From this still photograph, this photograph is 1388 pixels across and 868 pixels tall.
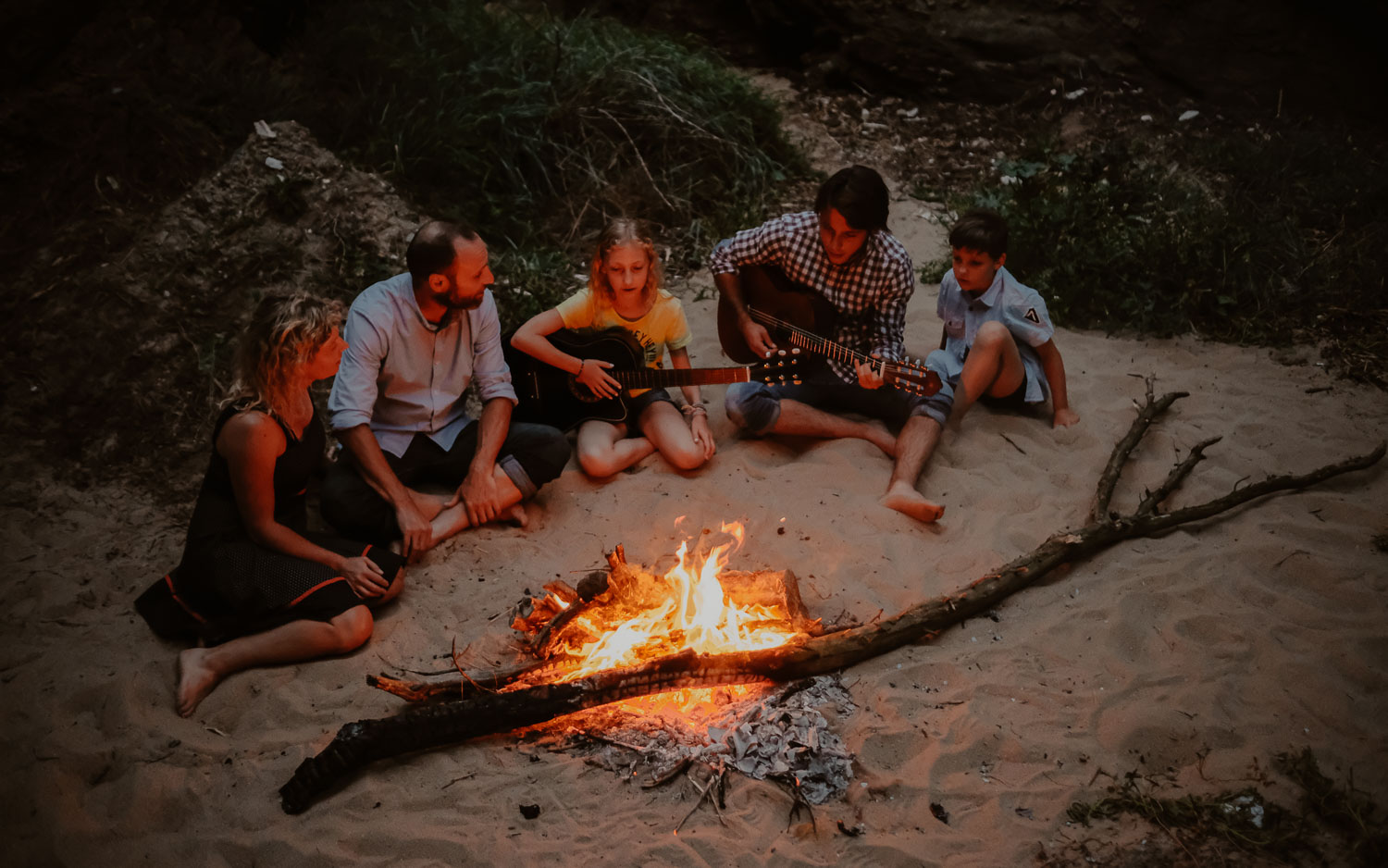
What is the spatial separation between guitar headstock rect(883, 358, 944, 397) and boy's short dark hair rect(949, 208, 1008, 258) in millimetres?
731

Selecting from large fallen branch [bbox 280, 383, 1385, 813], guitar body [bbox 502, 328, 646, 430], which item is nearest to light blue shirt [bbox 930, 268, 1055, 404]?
large fallen branch [bbox 280, 383, 1385, 813]

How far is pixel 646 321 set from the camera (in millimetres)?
4125

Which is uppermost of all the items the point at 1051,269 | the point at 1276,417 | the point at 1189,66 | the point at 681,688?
the point at 1189,66

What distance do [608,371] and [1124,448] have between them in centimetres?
237

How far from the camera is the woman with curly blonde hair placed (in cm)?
296

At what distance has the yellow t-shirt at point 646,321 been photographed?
159 inches

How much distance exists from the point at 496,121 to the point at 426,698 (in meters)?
4.75

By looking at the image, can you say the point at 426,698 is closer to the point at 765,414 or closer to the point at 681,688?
the point at 681,688

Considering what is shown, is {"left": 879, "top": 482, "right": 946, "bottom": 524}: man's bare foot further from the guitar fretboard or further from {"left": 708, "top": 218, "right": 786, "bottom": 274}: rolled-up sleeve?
{"left": 708, "top": 218, "right": 786, "bottom": 274}: rolled-up sleeve

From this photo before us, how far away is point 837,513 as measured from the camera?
3.79 meters

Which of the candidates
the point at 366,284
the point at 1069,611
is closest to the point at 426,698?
the point at 1069,611

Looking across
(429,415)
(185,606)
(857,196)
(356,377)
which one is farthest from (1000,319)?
(185,606)

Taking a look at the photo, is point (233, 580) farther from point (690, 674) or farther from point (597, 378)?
point (597, 378)

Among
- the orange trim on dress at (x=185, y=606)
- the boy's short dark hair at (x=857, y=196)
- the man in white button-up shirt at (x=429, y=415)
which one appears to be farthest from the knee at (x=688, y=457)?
the orange trim on dress at (x=185, y=606)
